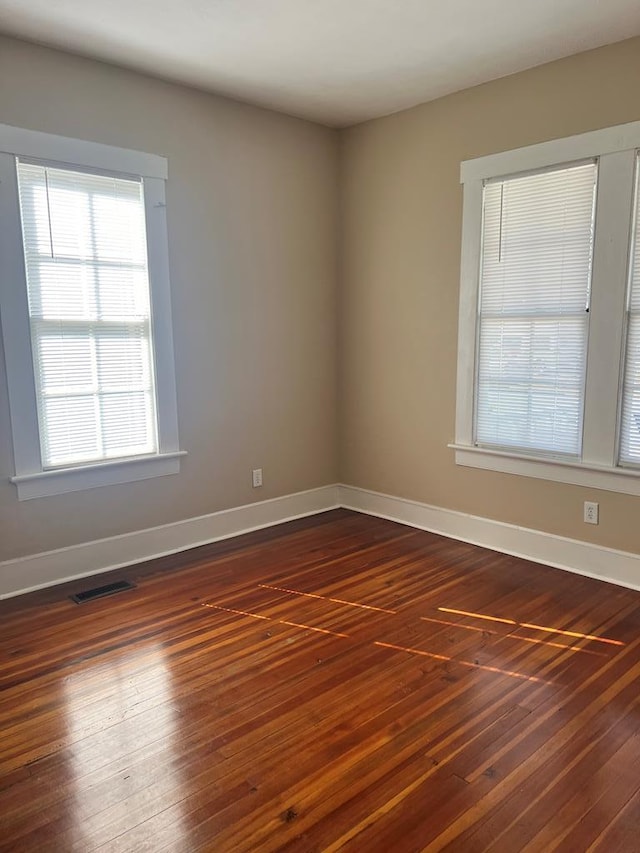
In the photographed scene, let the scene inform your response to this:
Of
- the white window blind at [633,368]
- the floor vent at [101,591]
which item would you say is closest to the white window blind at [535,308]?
the white window blind at [633,368]

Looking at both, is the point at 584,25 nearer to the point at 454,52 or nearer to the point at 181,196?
the point at 454,52

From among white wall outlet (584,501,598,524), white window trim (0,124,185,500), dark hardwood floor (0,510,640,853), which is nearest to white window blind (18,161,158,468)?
white window trim (0,124,185,500)

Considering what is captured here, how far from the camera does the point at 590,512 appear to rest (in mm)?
3262

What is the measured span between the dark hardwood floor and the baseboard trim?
124mm

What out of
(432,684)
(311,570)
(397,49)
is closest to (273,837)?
(432,684)

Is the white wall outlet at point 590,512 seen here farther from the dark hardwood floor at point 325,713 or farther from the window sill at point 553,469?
the dark hardwood floor at point 325,713

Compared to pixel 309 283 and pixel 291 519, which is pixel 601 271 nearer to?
pixel 309 283

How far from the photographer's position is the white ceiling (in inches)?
103

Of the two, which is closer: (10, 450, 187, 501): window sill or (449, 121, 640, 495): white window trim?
(449, 121, 640, 495): white window trim

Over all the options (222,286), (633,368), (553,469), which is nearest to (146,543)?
(222,286)

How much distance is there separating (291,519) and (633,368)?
2.45 metres

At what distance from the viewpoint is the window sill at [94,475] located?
10.2 ft

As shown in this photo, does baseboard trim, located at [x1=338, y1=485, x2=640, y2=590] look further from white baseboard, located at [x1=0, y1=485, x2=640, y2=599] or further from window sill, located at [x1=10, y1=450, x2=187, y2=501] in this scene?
window sill, located at [x1=10, y1=450, x2=187, y2=501]

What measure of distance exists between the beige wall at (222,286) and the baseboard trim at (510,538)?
0.53 m
